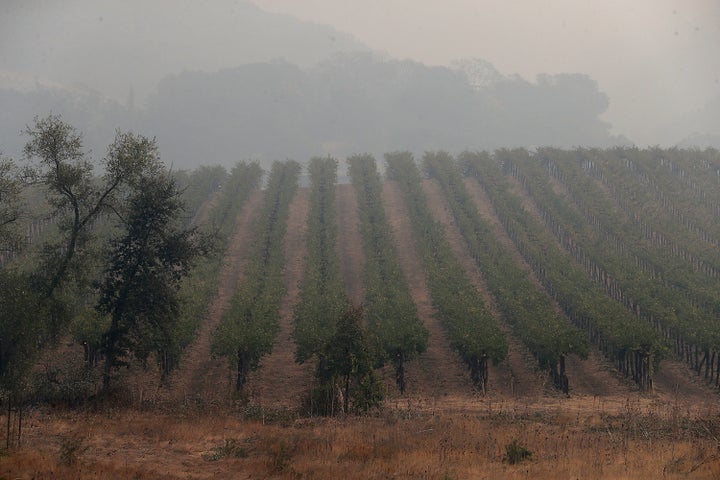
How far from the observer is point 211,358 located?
42562 millimetres

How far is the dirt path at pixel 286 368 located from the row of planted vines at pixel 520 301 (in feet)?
59.9

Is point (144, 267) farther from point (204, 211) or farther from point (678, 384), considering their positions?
point (204, 211)

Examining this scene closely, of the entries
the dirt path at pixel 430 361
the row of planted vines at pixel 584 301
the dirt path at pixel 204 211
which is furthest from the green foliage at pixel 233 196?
the row of planted vines at pixel 584 301

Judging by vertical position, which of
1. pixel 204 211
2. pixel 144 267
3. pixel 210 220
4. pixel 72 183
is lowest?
pixel 144 267

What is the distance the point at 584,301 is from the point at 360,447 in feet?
117

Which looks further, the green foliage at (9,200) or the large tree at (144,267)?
the large tree at (144,267)

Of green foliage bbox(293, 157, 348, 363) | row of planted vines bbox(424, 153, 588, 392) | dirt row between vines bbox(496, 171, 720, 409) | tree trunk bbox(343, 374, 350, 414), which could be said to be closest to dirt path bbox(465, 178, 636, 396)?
dirt row between vines bbox(496, 171, 720, 409)

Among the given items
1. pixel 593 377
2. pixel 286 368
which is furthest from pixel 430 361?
pixel 593 377

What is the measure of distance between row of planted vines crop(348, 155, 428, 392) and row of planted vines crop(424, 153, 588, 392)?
8.76 metres

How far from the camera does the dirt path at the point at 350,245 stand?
61.3m

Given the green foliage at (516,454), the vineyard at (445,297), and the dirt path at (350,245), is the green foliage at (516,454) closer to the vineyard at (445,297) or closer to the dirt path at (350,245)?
the vineyard at (445,297)

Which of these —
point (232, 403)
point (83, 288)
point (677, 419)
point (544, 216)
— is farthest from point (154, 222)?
point (544, 216)

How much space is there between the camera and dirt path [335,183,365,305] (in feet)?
201

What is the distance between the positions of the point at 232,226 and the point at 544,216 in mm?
48277
